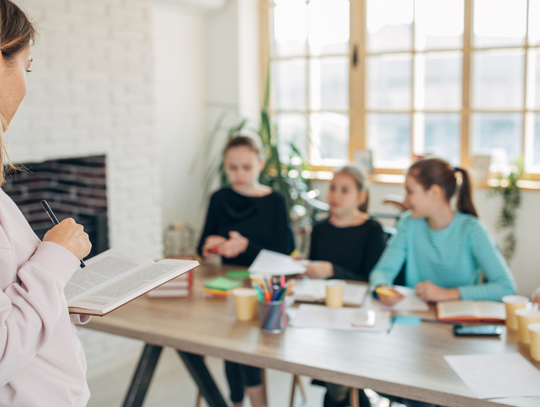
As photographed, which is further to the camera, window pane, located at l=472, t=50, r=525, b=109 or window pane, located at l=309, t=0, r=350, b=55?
window pane, located at l=309, t=0, r=350, b=55

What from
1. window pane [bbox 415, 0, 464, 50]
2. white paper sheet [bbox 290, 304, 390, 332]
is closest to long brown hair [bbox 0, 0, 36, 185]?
white paper sheet [bbox 290, 304, 390, 332]

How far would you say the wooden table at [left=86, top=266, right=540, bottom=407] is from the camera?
1.32 m

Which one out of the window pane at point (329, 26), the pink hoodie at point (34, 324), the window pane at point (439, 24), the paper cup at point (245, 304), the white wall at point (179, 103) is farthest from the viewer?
the window pane at point (329, 26)

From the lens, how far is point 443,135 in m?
4.09

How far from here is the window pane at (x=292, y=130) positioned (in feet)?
15.1

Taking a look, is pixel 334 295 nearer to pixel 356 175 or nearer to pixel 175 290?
pixel 175 290

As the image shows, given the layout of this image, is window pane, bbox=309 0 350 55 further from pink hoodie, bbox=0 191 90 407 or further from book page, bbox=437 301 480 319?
pink hoodie, bbox=0 191 90 407

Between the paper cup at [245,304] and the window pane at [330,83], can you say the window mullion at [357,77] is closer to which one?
the window pane at [330,83]

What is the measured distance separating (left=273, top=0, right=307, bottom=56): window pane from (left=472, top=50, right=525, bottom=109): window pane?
54.8 inches

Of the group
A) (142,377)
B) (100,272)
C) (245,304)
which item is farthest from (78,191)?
(100,272)

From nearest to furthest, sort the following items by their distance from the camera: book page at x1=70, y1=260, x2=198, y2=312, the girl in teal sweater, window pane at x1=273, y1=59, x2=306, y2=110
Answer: book page at x1=70, y1=260, x2=198, y2=312, the girl in teal sweater, window pane at x1=273, y1=59, x2=306, y2=110

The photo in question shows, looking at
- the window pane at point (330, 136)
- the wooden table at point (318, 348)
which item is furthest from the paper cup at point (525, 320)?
the window pane at point (330, 136)

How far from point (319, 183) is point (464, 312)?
273 centimetres

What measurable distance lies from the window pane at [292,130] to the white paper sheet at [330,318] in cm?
284
